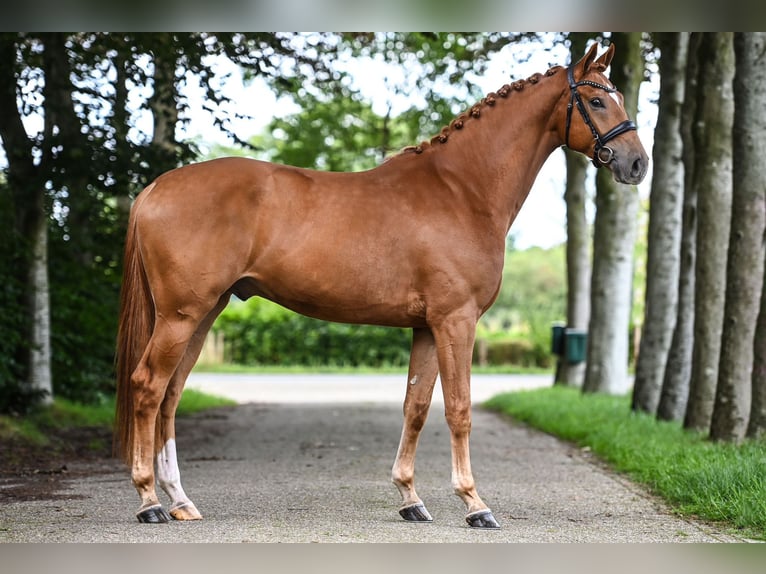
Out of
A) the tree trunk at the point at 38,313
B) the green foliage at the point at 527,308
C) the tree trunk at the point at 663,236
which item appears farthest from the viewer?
the green foliage at the point at 527,308

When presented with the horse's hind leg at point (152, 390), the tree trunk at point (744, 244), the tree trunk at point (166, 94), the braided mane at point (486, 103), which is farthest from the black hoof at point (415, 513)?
the tree trunk at point (166, 94)

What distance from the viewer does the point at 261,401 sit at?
1939 centimetres

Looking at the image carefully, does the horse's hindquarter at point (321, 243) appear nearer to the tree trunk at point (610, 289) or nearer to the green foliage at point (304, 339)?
the tree trunk at point (610, 289)

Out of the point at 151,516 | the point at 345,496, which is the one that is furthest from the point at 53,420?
the point at 151,516

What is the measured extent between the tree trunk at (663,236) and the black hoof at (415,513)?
301 inches

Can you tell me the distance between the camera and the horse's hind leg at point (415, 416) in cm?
664

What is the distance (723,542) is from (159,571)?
125 inches

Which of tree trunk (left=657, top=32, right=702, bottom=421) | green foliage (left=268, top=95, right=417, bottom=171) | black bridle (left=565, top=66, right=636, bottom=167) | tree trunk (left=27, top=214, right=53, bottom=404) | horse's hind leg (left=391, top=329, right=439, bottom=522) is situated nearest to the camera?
black bridle (left=565, top=66, right=636, bottom=167)

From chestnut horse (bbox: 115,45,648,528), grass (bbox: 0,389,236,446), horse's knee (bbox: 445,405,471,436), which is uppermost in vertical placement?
chestnut horse (bbox: 115,45,648,528)

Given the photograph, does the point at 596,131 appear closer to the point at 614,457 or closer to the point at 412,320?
the point at 412,320

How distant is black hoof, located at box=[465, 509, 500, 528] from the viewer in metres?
6.33

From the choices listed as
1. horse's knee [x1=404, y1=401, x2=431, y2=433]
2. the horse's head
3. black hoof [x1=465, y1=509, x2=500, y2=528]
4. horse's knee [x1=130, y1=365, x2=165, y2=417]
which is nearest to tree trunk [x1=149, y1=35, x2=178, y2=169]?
horse's knee [x1=130, y1=365, x2=165, y2=417]

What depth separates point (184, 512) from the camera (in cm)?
648

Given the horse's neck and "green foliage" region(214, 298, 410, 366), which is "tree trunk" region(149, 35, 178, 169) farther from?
"green foliage" region(214, 298, 410, 366)
